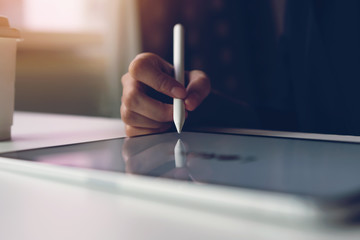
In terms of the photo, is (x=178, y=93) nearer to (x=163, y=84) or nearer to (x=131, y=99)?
(x=163, y=84)

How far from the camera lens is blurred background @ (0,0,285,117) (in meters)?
1.44

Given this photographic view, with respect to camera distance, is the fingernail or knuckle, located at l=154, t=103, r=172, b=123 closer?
the fingernail

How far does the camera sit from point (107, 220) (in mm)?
263

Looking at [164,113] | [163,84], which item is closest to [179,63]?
[163,84]

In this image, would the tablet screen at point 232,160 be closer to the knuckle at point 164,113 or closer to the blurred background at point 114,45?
the knuckle at point 164,113

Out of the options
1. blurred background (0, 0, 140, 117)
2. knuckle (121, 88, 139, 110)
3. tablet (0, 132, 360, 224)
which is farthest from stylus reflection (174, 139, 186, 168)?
blurred background (0, 0, 140, 117)

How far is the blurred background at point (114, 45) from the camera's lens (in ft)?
4.72

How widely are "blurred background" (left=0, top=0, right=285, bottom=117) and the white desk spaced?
1.11 meters

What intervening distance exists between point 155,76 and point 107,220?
423 mm

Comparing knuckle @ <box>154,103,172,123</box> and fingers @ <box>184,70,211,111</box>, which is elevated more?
fingers @ <box>184,70,211,111</box>

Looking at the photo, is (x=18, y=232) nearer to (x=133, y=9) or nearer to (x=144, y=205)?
(x=144, y=205)

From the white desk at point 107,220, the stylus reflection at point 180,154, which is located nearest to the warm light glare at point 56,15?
the stylus reflection at point 180,154

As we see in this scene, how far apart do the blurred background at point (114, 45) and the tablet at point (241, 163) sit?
875 millimetres

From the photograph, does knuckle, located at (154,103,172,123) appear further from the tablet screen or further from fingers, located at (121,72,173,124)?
the tablet screen
